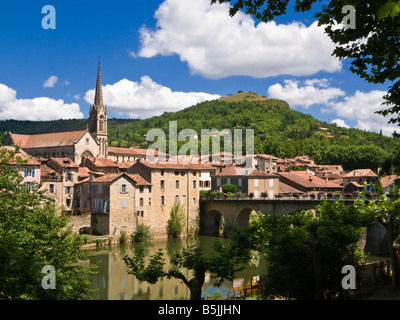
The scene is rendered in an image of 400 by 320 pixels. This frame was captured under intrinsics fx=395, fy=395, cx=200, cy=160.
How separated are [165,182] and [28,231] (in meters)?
31.4

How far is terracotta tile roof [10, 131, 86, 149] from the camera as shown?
7931 centimetres

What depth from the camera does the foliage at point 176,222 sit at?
47.6m

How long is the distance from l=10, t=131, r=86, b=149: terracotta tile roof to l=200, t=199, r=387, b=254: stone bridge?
3823 cm

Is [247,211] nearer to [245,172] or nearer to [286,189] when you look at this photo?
[245,172]

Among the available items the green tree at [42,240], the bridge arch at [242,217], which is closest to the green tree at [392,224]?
the green tree at [42,240]

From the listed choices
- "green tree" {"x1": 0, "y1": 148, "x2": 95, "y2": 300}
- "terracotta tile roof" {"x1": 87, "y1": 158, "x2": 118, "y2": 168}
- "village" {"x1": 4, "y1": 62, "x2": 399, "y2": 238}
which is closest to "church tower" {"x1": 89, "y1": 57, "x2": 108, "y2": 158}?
"terracotta tile roof" {"x1": 87, "y1": 158, "x2": 118, "y2": 168}

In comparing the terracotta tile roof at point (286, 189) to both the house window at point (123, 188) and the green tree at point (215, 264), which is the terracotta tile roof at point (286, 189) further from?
the green tree at point (215, 264)

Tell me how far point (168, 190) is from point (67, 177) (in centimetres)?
1284

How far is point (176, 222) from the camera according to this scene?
48.0m

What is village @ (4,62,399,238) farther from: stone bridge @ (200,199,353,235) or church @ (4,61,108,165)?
church @ (4,61,108,165)

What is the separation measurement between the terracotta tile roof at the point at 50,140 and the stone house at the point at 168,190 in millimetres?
34792

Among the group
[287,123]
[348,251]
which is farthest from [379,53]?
[287,123]

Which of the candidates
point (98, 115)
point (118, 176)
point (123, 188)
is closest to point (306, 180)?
point (123, 188)

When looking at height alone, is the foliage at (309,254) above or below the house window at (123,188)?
below
